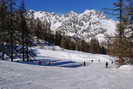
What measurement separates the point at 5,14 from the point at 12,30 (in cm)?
291

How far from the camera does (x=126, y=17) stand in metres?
22.2

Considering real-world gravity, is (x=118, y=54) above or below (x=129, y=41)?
below

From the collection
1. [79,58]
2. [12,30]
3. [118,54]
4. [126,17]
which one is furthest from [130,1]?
[79,58]

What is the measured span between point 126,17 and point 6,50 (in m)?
19.9

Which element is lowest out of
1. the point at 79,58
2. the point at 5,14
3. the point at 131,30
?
the point at 79,58

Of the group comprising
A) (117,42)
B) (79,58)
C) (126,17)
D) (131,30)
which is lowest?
(79,58)

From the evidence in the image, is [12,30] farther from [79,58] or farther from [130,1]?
[79,58]

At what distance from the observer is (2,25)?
2738cm

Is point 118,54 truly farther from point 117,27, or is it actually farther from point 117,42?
point 117,27

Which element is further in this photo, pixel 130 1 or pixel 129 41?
pixel 129 41

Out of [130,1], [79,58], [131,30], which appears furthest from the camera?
[79,58]

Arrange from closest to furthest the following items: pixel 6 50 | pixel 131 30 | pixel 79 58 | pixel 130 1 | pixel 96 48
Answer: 1. pixel 130 1
2. pixel 131 30
3. pixel 6 50
4. pixel 79 58
5. pixel 96 48

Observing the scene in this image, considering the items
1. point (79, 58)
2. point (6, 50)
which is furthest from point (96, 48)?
point (6, 50)

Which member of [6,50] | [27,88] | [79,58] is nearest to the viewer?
[27,88]
